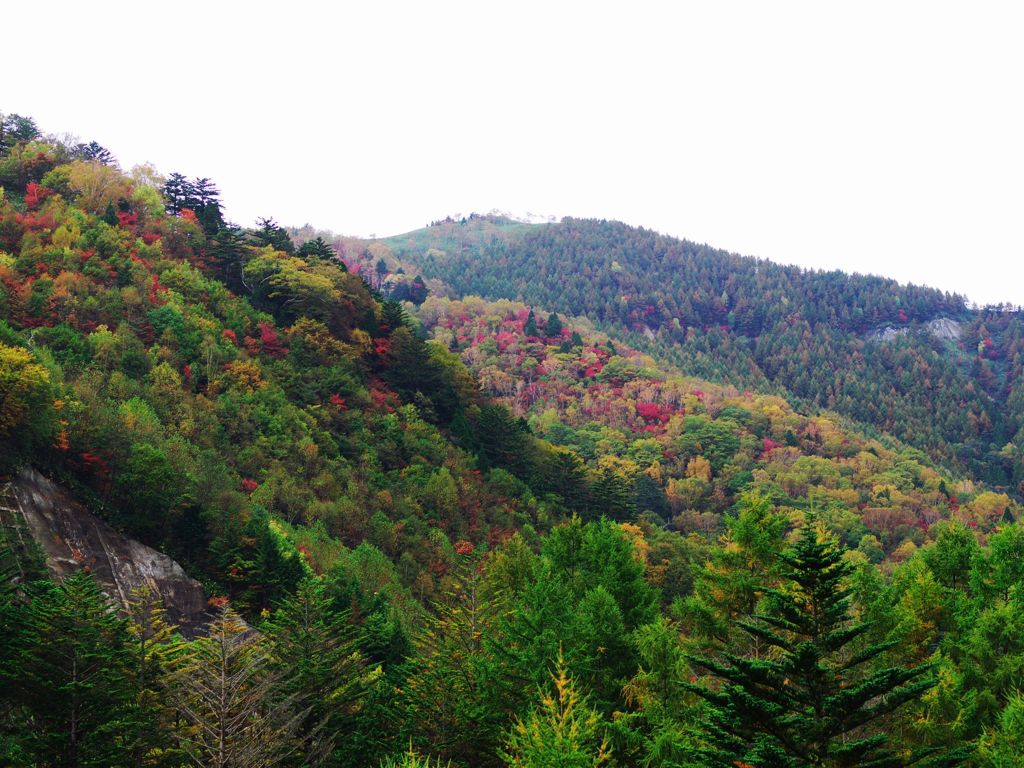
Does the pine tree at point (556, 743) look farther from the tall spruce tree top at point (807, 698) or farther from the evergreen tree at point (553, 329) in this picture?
the evergreen tree at point (553, 329)

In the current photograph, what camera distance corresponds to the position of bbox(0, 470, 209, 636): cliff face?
3303 centimetres

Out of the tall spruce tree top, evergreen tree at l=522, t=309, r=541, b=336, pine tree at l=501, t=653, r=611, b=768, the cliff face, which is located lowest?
the cliff face

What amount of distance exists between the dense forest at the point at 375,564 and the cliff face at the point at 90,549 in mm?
831

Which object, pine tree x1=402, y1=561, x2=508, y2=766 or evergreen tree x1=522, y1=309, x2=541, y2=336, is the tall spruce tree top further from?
evergreen tree x1=522, y1=309, x2=541, y2=336

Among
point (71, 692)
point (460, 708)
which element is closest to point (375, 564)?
point (460, 708)

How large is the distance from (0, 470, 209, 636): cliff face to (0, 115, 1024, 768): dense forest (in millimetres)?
831

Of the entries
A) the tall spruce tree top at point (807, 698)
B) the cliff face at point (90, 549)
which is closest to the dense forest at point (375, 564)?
the tall spruce tree top at point (807, 698)

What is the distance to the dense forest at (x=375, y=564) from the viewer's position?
61.7 ft

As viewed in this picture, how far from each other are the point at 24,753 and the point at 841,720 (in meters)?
18.6

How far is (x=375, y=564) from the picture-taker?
4547 cm

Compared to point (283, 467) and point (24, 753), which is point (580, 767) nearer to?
point (24, 753)

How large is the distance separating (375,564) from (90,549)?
14937mm

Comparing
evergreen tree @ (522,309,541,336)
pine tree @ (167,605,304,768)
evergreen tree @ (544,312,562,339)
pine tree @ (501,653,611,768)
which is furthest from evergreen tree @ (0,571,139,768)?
evergreen tree @ (544,312,562,339)

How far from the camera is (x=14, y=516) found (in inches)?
1282
